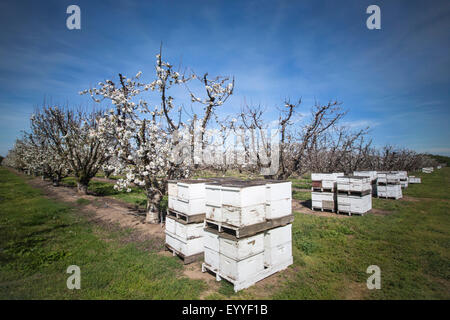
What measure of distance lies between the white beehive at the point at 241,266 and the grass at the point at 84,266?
2.45 feet

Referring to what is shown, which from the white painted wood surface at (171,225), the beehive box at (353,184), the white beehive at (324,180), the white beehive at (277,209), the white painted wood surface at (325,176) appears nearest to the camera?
the white beehive at (277,209)

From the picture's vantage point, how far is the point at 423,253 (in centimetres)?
680

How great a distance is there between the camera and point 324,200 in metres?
13.2

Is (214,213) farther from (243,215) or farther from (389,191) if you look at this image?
(389,191)

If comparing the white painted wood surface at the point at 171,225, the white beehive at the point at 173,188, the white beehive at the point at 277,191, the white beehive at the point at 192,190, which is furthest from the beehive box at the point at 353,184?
the white painted wood surface at the point at 171,225

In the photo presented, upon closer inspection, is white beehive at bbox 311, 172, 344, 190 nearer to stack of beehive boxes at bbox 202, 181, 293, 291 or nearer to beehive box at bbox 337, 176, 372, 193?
beehive box at bbox 337, 176, 372, 193

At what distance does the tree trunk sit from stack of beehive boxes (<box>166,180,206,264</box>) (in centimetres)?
368

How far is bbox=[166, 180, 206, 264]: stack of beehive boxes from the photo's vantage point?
6.45 metres

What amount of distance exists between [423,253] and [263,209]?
6017mm

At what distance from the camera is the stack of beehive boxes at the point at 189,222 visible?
6.45 m

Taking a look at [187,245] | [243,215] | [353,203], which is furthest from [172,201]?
[353,203]

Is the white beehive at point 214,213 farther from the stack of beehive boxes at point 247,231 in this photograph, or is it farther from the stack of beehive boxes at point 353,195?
the stack of beehive boxes at point 353,195

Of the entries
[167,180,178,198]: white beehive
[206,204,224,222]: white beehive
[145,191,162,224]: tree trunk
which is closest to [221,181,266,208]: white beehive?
[206,204,224,222]: white beehive
